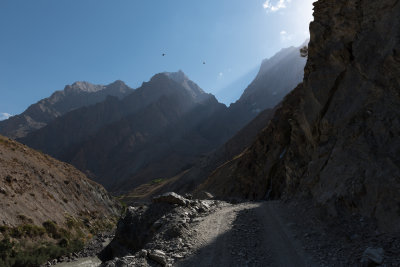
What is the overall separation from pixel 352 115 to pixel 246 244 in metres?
8.94

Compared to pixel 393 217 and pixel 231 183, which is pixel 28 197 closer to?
pixel 231 183

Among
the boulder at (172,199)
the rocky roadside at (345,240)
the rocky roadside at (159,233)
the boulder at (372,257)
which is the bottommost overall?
the rocky roadside at (345,240)

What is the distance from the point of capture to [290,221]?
44.7ft

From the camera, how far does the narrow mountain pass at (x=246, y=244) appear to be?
9.45 metres

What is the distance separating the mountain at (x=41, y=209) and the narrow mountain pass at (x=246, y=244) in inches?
737

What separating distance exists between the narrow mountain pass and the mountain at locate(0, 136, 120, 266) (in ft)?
61.4

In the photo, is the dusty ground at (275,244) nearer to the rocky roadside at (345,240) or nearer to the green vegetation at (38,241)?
the rocky roadside at (345,240)

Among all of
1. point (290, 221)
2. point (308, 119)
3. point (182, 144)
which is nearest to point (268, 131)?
point (308, 119)

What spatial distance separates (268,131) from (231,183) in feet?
31.9

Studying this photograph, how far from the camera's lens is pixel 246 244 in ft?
36.0

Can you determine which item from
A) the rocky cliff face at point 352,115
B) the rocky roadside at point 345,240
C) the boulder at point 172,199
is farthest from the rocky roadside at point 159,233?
the rocky cliff face at point 352,115

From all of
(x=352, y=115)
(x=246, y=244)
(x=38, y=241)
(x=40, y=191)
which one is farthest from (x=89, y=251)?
(x=352, y=115)

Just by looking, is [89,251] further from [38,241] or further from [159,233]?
[159,233]

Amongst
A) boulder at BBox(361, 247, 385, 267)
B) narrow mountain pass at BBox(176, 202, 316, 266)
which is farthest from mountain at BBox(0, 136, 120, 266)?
boulder at BBox(361, 247, 385, 267)
